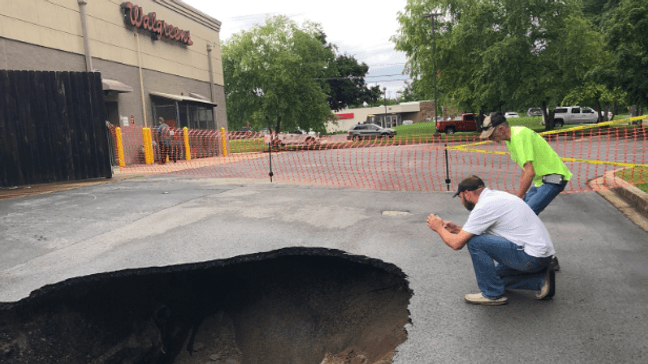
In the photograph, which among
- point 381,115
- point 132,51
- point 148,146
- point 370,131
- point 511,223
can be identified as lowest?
point 511,223

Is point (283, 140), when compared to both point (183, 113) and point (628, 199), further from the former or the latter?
point (628, 199)

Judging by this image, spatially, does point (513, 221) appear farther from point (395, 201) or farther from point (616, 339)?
point (395, 201)

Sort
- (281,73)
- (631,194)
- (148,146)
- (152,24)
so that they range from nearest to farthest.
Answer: (631,194) < (148,146) < (152,24) < (281,73)

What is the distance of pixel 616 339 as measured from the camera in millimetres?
3271

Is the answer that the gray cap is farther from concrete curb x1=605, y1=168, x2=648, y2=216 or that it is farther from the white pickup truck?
the white pickup truck

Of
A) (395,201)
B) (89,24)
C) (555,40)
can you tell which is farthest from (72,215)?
(555,40)

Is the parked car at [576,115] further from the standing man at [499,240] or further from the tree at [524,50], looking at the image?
the standing man at [499,240]

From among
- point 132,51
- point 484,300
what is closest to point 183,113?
point 132,51

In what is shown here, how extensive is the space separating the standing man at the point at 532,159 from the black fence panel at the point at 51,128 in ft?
35.6

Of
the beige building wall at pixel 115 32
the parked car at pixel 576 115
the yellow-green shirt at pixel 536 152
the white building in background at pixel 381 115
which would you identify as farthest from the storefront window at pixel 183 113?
the white building in background at pixel 381 115

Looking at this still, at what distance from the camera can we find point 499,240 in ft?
12.5

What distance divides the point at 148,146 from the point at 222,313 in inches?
554

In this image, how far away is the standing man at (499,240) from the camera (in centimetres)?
376

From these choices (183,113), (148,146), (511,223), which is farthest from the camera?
(183,113)
